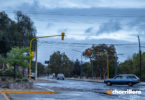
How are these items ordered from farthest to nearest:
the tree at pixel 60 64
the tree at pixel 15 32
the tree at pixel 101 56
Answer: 1. the tree at pixel 60 64
2. the tree at pixel 101 56
3. the tree at pixel 15 32

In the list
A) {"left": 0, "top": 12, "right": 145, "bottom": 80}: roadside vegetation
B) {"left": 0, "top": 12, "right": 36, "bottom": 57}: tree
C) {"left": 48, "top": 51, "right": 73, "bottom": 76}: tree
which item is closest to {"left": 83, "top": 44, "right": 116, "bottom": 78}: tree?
{"left": 0, "top": 12, "right": 145, "bottom": 80}: roadside vegetation

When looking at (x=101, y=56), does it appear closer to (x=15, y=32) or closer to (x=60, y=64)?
(x=15, y=32)

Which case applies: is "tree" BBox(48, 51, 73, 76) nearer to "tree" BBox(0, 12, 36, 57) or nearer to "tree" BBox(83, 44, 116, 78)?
"tree" BBox(83, 44, 116, 78)


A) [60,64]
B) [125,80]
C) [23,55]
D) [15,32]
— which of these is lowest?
[125,80]

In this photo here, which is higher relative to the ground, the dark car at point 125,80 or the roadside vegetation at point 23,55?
the roadside vegetation at point 23,55

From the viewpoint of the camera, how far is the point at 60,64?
395 feet

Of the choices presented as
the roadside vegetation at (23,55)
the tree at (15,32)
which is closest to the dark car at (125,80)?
the roadside vegetation at (23,55)

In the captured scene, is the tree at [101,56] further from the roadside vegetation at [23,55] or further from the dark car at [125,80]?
the dark car at [125,80]

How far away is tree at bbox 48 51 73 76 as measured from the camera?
118 meters

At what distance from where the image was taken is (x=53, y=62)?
391 feet

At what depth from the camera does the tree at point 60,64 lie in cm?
11819

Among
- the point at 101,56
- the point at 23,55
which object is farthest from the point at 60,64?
the point at 23,55

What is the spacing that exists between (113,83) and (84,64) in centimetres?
7020

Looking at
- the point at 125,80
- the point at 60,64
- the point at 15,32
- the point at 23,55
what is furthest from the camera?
the point at 60,64
